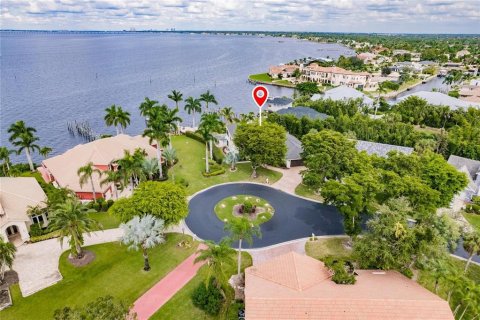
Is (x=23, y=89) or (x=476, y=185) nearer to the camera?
(x=476, y=185)

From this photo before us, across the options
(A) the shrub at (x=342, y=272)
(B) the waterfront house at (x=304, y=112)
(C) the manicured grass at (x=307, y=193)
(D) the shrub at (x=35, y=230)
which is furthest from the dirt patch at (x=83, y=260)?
(B) the waterfront house at (x=304, y=112)

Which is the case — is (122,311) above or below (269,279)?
above

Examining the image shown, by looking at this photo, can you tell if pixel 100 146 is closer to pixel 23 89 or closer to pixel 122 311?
pixel 122 311

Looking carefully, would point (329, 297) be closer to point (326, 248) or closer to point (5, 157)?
point (326, 248)

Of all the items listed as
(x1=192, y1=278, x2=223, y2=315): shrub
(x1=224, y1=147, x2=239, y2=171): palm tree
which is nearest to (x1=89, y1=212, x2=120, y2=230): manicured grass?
(x1=192, y1=278, x2=223, y2=315): shrub

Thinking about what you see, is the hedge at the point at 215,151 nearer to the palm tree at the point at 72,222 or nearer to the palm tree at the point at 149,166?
the palm tree at the point at 149,166

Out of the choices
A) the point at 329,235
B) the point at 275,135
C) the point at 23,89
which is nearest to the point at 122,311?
the point at 329,235
